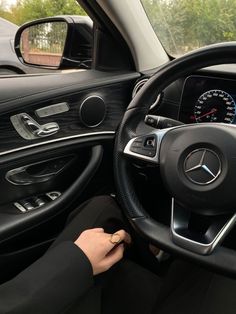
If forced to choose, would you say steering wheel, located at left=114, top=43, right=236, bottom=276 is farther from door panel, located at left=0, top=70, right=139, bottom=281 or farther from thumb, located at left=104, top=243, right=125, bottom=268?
door panel, located at left=0, top=70, right=139, bottom=281

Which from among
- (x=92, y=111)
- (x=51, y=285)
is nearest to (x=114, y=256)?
(x=51, y=285)

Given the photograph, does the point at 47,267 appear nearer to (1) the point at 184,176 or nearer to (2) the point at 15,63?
(1) the point at 184,176

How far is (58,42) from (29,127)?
68 cm

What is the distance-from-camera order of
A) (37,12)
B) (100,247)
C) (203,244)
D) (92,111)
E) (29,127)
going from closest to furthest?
(203,244) < (100,247) < (29,127) < (92,111) < (37,12)

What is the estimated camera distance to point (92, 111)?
59.0 inches

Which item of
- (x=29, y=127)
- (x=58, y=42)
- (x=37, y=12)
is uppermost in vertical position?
(x=37, y=12)

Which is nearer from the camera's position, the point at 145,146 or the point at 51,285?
the point at 51,285

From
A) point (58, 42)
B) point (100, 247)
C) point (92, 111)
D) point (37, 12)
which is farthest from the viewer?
point (37, 12)

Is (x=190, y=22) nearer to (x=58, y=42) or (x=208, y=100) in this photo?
(x=208, y=100)

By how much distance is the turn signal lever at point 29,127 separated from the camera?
1329 millimetres

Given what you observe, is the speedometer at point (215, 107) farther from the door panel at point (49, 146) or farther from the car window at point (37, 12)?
the car window at point (37, 12)

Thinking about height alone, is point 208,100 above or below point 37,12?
below

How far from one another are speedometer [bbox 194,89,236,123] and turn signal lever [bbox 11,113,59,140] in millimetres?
466

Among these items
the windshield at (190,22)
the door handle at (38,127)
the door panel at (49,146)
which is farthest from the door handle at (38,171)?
the windshield at (190,22)
